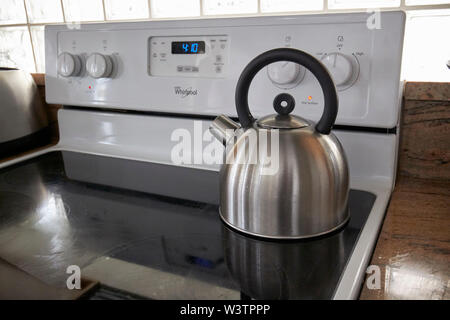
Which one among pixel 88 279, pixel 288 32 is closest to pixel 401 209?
pixel 288 32

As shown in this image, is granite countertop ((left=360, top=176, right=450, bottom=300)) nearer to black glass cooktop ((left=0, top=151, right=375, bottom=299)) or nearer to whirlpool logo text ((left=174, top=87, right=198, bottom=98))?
black glass cooktop ((left=0, top=151, right=375, bottom=299))

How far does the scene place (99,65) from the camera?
764 millimetres

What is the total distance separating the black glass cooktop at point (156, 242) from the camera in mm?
399

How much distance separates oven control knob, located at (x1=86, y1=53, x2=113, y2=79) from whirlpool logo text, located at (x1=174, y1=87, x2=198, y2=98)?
0.50 feet

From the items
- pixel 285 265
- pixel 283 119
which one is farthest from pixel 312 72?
pixel 285 265

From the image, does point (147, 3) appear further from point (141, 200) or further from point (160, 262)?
point (160, 262)

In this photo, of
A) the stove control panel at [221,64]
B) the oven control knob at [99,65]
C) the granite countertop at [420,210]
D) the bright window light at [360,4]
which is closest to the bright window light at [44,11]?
the stove control panel at [221,64]

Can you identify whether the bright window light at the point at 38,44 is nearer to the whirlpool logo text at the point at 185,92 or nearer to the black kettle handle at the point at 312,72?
the whirlpool logo text at the point at 185,92

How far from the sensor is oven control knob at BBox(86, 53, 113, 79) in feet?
2.50

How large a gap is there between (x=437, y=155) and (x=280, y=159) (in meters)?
0.38

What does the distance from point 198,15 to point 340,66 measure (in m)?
0.59

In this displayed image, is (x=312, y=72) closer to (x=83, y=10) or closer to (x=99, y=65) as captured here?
(x=99, y=65)

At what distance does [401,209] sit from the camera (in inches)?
22.6

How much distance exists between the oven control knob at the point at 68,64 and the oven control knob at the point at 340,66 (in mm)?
511
